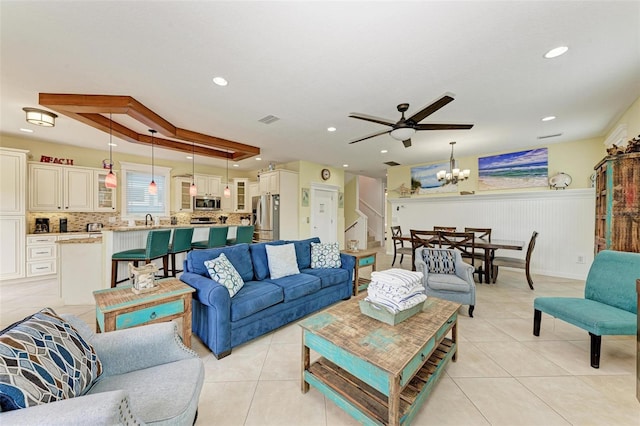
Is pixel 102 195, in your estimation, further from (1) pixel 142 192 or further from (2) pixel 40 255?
(2) pixel 40 255

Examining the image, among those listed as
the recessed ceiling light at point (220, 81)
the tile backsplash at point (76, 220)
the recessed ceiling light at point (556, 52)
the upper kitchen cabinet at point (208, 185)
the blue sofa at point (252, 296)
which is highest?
the recessed ceiling light at point (556, 52)

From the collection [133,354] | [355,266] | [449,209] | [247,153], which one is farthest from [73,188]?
[449,209]

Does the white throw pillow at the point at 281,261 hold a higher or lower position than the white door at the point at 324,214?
lower

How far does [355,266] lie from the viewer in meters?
3.50

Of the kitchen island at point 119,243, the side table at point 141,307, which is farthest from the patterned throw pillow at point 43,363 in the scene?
the kitchen island at point 119,243

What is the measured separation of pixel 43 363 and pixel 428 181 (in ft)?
23.1

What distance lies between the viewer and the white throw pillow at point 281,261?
2.93 metres

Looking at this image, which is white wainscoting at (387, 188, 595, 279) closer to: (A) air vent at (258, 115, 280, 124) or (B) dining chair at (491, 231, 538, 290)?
(B) dining chair at (491, 231, 538, 290)

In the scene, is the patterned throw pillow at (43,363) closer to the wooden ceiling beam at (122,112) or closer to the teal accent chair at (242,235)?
the wooden ceiling beam at (122,112)

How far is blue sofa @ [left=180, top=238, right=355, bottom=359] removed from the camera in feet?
6.86

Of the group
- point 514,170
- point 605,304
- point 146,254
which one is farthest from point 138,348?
point 514,170

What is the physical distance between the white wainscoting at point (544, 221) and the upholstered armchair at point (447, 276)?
10.2 feet

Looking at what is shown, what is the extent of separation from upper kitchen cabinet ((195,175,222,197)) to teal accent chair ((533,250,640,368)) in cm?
715

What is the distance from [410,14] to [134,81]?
2.78 metres
